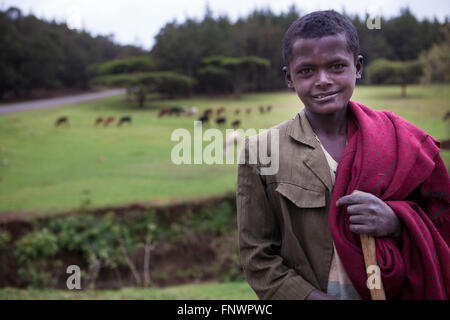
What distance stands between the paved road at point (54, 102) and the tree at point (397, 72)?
5.07 meters

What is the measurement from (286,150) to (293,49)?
1.10ft

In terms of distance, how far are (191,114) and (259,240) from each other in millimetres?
6766

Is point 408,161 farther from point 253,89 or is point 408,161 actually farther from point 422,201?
point 253,89

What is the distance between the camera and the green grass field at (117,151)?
611 cm

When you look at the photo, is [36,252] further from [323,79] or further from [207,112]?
[323,79]

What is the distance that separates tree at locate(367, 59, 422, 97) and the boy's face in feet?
20.0

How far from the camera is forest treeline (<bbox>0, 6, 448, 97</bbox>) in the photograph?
22.6ft

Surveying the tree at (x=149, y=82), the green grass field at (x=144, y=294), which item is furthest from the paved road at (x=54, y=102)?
the green grass field at (x=144, y=294)

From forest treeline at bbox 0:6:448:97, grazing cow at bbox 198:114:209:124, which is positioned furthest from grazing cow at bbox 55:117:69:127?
grazing cow at bbox 198:114:209:124

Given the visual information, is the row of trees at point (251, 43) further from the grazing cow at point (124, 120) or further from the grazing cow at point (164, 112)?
the grazing cow at point (124, 120)

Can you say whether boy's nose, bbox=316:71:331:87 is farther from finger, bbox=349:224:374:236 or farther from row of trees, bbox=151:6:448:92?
row of trees, bbox=151:6:448:92

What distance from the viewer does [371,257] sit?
1115 mm

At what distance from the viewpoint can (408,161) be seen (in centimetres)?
118

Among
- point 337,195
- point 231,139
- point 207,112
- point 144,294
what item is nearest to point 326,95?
point 337,195
